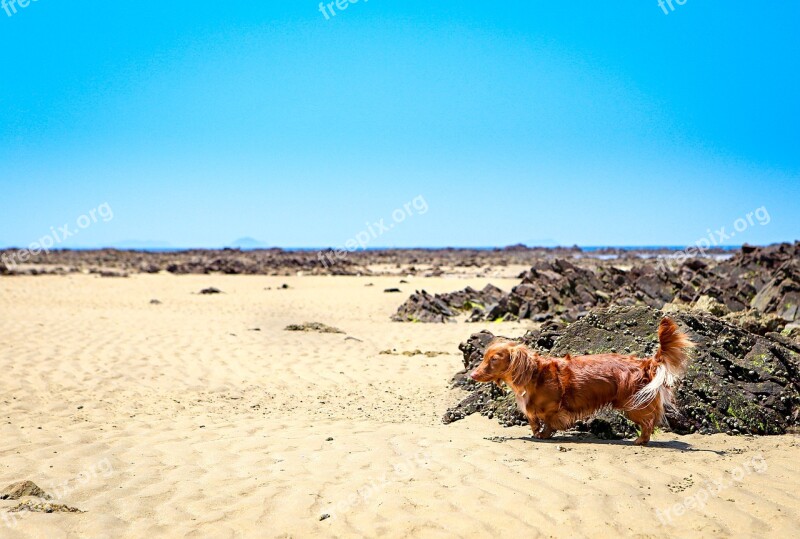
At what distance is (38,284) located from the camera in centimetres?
2758

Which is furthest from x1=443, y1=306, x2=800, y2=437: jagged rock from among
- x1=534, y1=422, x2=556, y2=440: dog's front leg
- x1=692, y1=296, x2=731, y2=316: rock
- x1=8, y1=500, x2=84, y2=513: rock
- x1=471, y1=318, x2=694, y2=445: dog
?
x1=692, y1=296, x2=731, y2=316: rock

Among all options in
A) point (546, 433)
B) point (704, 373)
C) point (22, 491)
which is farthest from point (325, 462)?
point (704, 373)

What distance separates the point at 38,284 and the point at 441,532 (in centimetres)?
2909

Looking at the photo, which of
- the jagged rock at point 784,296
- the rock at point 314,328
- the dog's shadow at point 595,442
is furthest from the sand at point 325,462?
the jagged rock at point 784,296

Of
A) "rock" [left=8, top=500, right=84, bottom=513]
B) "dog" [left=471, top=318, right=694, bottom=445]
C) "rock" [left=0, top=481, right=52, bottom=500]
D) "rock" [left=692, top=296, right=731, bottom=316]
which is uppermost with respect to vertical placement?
"dog" [left=471, top=318, right=694, bottom=445]

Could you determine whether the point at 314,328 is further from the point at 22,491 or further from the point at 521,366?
the point at 22,491

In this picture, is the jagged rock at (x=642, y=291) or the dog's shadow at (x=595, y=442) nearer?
the dog's shadow at (x=595, y=442)

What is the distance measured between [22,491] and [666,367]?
500 cm

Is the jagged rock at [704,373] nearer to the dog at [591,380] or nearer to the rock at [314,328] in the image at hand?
the dog at [591,380]

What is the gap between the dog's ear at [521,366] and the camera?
523cm

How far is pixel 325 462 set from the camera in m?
5.07

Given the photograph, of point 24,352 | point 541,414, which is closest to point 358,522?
point 541,414

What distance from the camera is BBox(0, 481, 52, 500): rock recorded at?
4.30 m

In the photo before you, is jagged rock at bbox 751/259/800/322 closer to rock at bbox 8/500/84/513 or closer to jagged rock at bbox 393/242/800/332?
jagged rock at bbox 393/242/800/332
